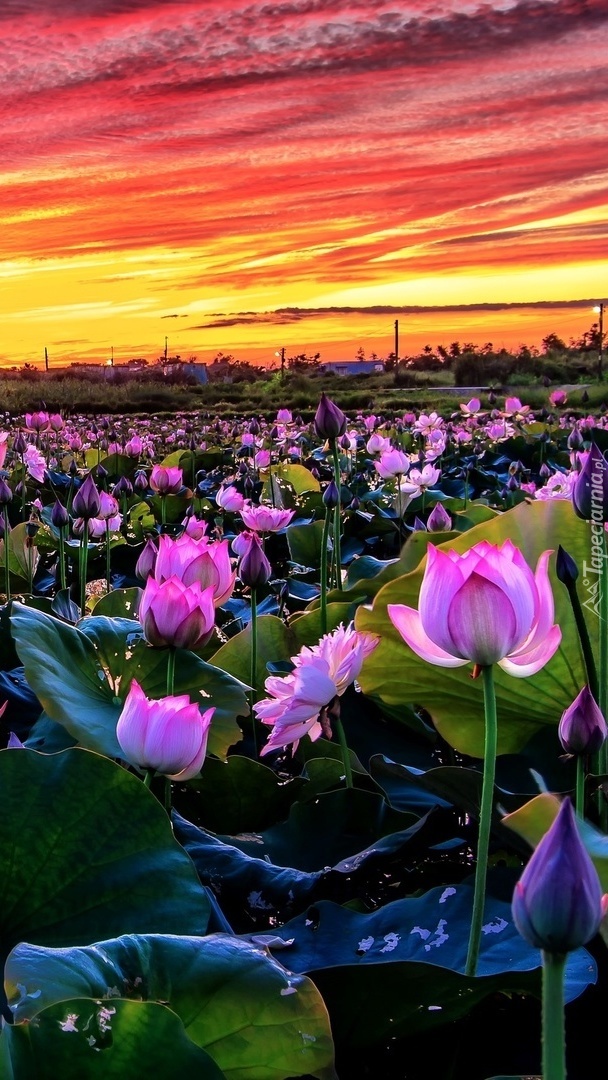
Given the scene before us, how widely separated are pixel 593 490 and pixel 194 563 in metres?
0.43

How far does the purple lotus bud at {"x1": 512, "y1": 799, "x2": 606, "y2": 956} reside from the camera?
394mm

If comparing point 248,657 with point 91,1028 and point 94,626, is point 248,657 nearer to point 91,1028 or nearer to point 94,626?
point 94,626

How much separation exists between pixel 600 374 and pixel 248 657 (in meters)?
23.1

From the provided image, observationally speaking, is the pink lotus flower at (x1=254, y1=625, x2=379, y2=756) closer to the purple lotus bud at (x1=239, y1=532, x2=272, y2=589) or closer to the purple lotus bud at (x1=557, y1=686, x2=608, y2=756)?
the purple lotus bud at (x1=557, y1=686, x2=608, y2=756)

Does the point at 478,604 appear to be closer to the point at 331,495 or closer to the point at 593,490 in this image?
the point at 593,490

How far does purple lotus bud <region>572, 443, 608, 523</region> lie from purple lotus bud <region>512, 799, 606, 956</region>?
25.1 inches

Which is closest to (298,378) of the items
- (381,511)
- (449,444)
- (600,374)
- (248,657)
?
(600,374)

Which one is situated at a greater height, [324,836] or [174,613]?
[174,613]

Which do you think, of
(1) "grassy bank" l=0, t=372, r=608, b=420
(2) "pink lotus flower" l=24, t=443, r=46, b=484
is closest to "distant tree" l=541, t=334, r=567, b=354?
(1) "grassy bank" l=0, t=372, r=608, b=420

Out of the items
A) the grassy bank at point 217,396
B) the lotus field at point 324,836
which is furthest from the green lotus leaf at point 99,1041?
the grassy bank at point 217,396

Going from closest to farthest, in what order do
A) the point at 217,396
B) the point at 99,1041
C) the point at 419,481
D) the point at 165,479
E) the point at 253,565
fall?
the point at 99,1041 < the point at 253,565 < the point at 165,479 < the point at 419,481 < the point at 217,396

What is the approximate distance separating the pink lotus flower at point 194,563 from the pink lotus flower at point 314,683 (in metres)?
0.20

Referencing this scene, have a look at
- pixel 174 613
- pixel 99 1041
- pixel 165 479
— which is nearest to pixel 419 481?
pixel 165 479

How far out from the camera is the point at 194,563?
3.52 feet
